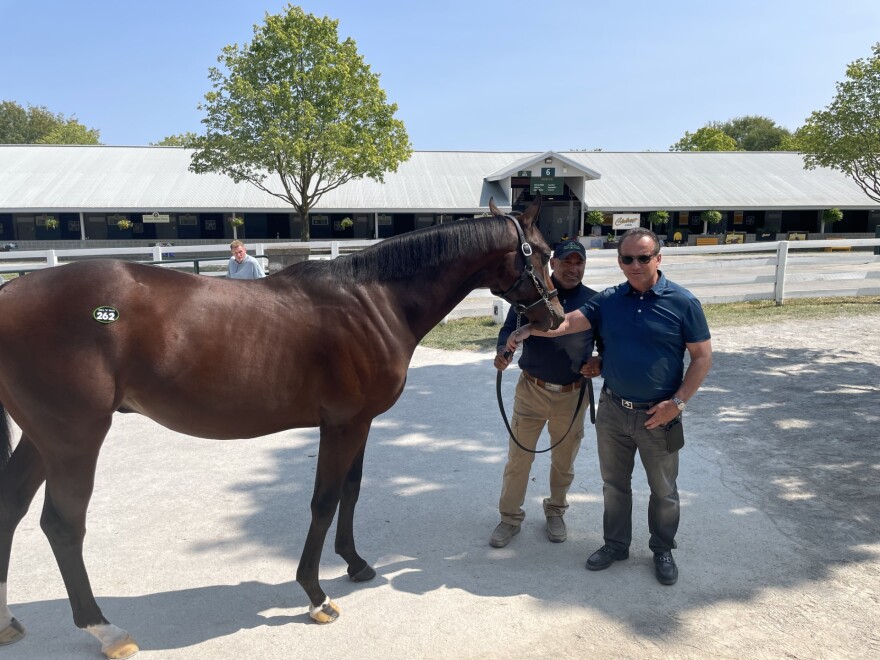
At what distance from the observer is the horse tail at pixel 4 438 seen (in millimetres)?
2996

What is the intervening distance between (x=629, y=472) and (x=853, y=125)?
21.0 meters

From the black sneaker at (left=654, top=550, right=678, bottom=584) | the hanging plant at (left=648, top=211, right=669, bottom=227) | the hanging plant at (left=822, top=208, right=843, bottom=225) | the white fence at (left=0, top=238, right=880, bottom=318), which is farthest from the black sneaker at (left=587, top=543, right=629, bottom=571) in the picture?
the hanging plant at (left=822, top=208, right=843, bottom=225)

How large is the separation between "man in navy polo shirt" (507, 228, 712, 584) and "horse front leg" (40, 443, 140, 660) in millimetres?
2266

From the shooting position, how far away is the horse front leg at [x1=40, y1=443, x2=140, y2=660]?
277cm

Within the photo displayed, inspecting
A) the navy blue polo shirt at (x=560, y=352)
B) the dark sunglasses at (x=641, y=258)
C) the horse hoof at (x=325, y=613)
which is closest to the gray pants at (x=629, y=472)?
the navy blue polo shirt at (x=560, y=352)

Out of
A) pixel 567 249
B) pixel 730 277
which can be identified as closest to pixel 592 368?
pixel 567 249

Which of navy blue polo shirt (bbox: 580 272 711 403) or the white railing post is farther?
the white railing post

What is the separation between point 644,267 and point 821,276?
1290 centimetres

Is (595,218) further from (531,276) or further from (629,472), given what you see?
(531,276)

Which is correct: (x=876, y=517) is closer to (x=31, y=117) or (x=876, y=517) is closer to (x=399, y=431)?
(x=399, y=431)

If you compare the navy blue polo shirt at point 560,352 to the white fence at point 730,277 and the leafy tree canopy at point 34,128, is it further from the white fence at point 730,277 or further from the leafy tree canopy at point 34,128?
the leafy tree canopy at point 34,128

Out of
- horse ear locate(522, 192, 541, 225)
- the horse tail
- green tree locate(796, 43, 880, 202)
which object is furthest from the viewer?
green tree locate(796, 43, 880, 202)

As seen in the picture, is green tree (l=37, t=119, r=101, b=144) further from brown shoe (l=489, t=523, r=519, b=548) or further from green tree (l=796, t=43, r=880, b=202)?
brown shoe (l=489, t=523, r=519, b=548)

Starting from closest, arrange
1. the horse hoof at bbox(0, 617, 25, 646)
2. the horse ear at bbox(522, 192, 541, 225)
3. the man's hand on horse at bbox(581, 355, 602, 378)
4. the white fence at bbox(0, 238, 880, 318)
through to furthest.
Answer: the horse hoof at bbox(0, 617, 25, 646), the horse ear at bbox(522, 192, 541, 225), the man's hand on horse at bbox(581, 355, 602, 378), the white fence at bbox(0, 238, 880, 318)
